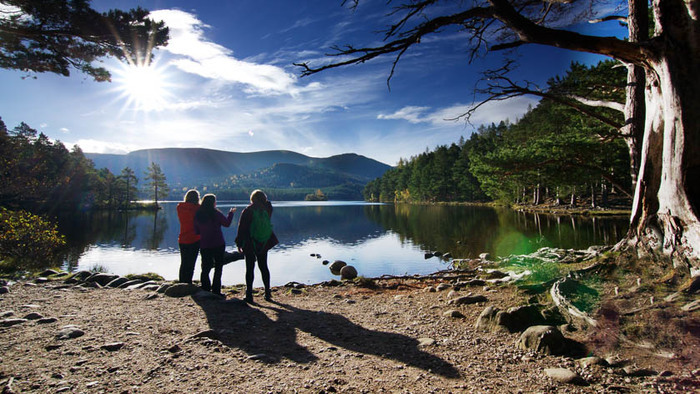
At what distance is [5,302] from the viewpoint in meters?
6.51

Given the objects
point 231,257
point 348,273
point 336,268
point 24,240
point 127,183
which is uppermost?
point 127,183

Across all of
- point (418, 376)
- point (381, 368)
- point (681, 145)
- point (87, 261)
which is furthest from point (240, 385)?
point (87, 261)

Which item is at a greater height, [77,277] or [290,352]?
[290,352]

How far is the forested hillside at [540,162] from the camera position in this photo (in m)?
10.9

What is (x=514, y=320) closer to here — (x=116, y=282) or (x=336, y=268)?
(x=116, y=282)

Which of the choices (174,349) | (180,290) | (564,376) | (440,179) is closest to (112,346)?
(174,349)

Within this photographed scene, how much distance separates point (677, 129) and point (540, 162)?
7681 millimetres

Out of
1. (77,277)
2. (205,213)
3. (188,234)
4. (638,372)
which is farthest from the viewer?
(77,277)

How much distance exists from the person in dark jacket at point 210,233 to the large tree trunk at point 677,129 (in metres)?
7.95

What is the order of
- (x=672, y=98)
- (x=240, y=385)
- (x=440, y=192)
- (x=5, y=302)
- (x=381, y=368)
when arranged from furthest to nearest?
(x=440, y=192)
(x=5, y=302)
(x=672, y=98)
(x=381, y=368)
(x=240, y=385)

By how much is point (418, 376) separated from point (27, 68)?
1408cm

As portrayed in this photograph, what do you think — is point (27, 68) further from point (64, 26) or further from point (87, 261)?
point (87, 261)

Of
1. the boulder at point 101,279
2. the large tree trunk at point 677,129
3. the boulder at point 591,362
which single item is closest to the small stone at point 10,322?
the boulder at point 101,279

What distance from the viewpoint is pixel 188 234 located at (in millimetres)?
7711
